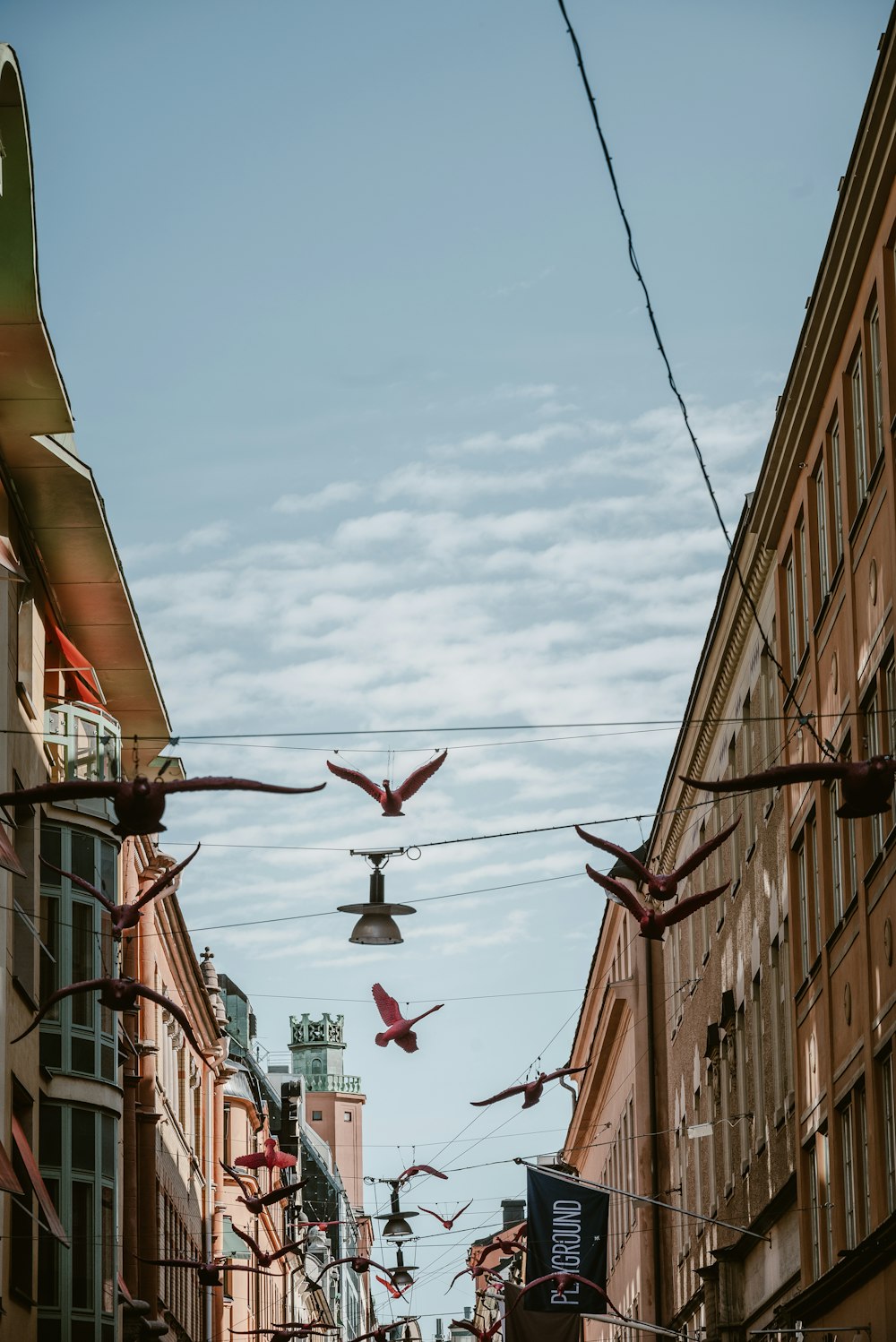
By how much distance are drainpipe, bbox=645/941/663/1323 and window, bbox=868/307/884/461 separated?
29874 millimetres

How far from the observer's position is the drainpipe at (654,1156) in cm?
5284

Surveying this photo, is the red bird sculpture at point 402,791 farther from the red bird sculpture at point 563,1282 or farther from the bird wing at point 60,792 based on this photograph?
the red bird sculpture at point 563,1282

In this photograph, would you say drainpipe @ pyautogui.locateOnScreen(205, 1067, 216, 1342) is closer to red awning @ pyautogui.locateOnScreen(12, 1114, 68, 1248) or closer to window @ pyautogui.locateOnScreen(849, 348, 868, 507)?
red awning @ pyautogui.locateOnScreen(12, 1114, 68, 1248)

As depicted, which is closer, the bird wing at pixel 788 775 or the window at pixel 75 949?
the bird wing at pixel 788 775

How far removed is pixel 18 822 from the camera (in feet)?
99.9

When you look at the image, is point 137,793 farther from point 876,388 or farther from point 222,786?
point 876,388

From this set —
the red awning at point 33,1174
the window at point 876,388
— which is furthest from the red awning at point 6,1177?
the window at point 876,388

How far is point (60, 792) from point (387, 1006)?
55.6 ft

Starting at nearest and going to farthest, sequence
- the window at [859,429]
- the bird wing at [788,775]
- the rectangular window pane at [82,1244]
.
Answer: the bird wing at [788,775], the window at [859,429], the rectangular window pane at [82,1244]

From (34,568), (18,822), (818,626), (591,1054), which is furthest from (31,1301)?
(591,1054)

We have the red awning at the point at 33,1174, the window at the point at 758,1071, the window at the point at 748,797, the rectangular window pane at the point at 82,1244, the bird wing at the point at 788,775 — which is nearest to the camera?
the bird wing at the point at 788,775

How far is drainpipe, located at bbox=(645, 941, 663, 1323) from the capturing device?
Result: 173 ft

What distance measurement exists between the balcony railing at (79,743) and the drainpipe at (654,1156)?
22.7 meters

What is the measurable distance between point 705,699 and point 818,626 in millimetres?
13314
